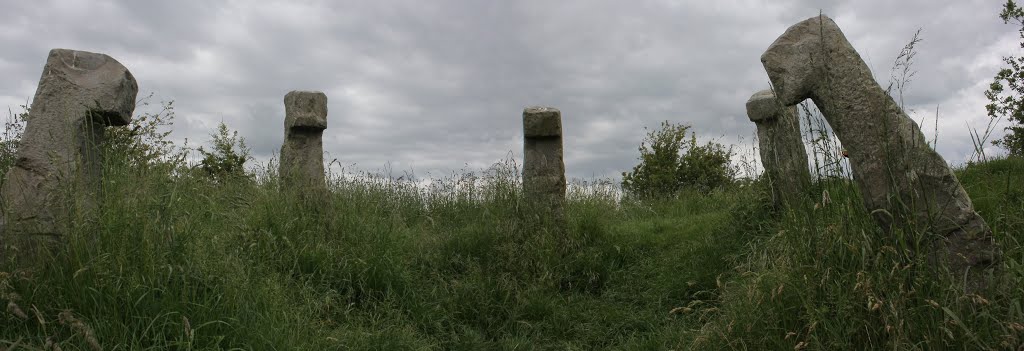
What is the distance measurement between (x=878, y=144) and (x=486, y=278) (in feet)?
11.9

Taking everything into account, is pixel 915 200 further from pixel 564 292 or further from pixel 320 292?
pixel 320 292

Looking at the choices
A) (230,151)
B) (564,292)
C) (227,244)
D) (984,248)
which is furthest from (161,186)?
(230,151)

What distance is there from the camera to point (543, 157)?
Result: 880 cm

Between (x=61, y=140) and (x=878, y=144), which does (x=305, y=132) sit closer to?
(x=61, y=140)

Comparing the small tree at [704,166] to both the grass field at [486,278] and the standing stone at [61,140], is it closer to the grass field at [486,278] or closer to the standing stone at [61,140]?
the grass field at [486,278]

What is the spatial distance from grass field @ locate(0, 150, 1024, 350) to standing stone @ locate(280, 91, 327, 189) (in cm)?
42

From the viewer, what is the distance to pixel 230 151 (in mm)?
17078

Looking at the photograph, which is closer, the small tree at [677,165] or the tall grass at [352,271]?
the tall grass at [352,271]

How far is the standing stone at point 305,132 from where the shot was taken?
28.2 feet

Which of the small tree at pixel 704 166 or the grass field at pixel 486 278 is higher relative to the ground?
the small tree at pixel 704 166

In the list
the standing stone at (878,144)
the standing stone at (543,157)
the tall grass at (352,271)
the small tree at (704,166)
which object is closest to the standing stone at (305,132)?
the tall grass at (352,271)

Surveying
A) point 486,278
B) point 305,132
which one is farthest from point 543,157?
point 305,132

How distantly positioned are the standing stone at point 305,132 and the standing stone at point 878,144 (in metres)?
5.62

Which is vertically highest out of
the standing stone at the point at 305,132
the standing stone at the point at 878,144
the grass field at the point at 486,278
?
the standing stone at the point at 305,132
